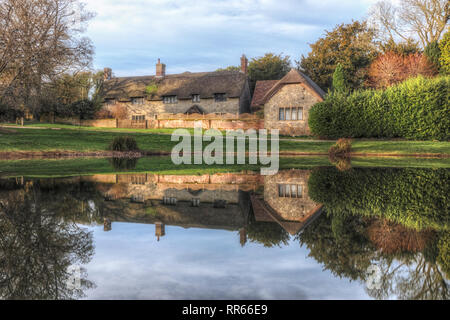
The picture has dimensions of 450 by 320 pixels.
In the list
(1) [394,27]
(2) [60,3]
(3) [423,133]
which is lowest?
(3) [423,133]

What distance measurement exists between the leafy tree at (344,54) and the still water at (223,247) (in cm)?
4094

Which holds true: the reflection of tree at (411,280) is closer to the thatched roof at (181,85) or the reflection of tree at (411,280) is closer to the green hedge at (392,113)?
the green hedge at (392,113)

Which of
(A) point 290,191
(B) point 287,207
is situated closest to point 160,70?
(A) point 290,191

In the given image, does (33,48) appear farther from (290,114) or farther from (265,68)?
(265,68)

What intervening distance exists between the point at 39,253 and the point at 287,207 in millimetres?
3215

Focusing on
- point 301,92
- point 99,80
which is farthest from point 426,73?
point 99,80

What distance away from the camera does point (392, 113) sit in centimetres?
2772

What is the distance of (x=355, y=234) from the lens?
343cm

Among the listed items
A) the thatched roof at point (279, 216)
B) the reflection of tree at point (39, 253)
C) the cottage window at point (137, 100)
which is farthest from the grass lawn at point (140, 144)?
the cottage window at point (137, 100)

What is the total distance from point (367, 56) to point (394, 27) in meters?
5.48

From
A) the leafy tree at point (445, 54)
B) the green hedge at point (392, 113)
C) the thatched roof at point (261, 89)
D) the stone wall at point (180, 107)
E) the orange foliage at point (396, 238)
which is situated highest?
the leafy tree at point (445, 54)

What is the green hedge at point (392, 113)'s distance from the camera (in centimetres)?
2619

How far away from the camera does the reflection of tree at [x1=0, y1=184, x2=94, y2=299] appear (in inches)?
85.7

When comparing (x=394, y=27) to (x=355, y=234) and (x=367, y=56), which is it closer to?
(x=367, y=56)
